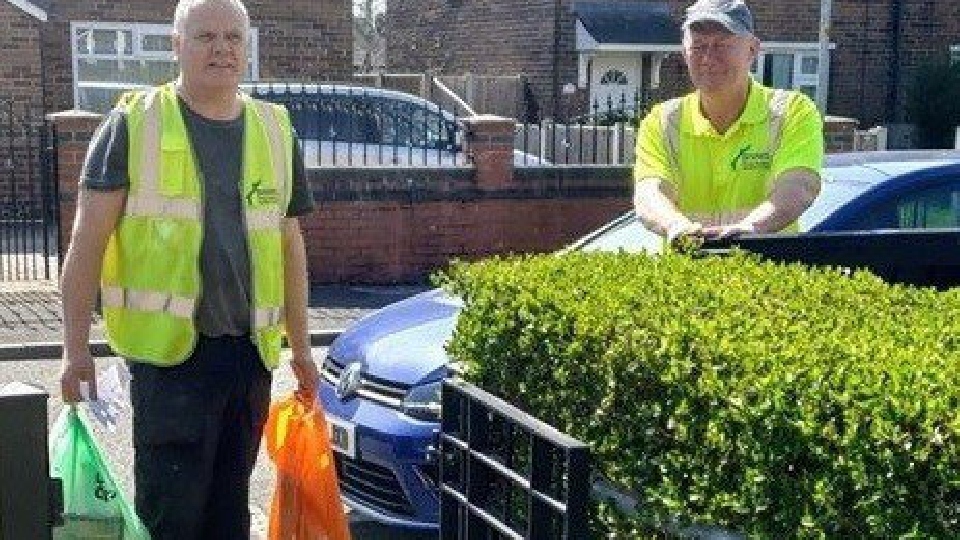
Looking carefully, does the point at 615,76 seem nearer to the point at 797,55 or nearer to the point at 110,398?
the point at 797,55

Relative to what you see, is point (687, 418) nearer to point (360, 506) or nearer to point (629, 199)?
point (360, 506)

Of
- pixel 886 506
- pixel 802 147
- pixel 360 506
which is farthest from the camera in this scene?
pixel 360 506

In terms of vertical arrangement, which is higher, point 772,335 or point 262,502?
point 772,335

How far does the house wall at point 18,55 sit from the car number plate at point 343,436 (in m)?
13.5

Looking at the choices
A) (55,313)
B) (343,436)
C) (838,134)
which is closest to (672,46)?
(838,134)

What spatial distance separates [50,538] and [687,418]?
1212 millimetres

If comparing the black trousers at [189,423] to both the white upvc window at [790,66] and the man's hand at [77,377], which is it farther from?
the white upvc window at [790,66]

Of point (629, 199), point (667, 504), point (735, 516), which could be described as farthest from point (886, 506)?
point (629, 199)

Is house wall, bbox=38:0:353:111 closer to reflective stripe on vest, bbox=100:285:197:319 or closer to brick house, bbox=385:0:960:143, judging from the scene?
brick house, bbox=385:0:960:143

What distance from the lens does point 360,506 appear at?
4965mm

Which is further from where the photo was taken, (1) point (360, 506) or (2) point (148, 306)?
(1) point (360, 506)

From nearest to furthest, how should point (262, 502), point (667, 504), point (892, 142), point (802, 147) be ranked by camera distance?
point (667, 504)
point (802, 147)
point (262, 502)
point (892, 142)

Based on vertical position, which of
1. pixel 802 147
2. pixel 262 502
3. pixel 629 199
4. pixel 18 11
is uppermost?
pixel 18 11

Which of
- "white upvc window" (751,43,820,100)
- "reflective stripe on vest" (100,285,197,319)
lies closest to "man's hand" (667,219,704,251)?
A: "reflective stripe on vest" (100,285,197,319)
